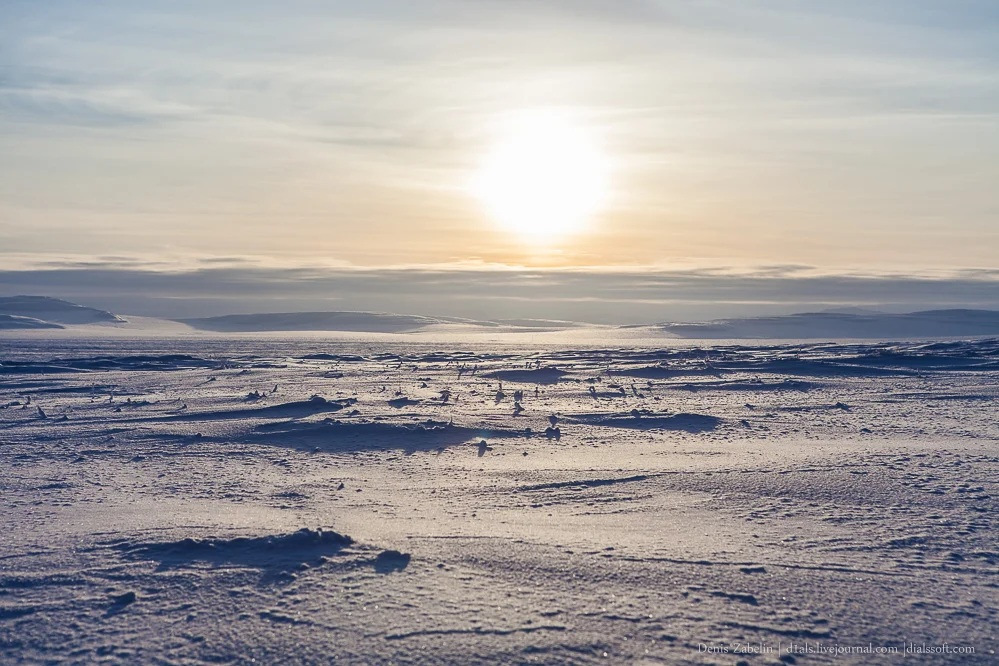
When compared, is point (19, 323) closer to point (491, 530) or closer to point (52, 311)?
point (52, 311)

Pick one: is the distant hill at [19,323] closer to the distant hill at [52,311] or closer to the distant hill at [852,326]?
the distant hill at [52,311]

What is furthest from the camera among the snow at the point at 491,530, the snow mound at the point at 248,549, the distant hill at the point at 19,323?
the distant hill at the point at 19,323

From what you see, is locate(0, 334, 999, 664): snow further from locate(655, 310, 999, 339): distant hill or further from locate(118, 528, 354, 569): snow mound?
locate(655, 310, 999, 339): distant hill

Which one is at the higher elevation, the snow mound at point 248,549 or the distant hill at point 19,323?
the snow mound at point 248,549

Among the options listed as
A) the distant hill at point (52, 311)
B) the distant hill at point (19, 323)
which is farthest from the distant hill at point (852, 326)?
the distant hill at point (52, 311)

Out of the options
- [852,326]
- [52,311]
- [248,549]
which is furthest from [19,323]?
[248,549]
